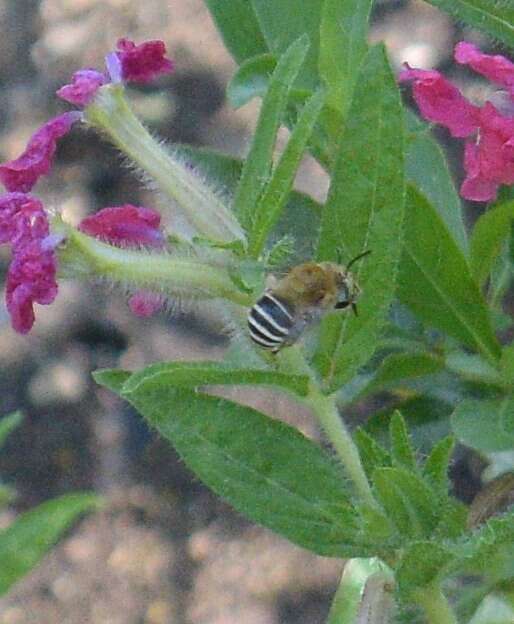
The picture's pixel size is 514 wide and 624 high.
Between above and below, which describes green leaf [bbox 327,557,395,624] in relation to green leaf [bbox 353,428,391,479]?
below

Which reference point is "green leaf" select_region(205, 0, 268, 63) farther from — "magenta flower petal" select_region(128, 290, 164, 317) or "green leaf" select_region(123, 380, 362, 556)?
"green leaf" select_region(123, 380, 362, 556)

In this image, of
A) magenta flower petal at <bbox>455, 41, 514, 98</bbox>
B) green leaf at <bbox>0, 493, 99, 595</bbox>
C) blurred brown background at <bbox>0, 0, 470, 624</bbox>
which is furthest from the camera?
blurred brown background at <bbox>0, 0, 470, 624</bbox>

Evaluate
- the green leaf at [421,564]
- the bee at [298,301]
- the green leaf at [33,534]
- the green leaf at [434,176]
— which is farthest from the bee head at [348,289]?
the green leaf at [33,534]

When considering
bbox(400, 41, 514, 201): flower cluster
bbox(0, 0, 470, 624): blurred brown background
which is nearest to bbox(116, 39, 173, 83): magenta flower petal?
bbox(400, 41, 514, 201): flower cluster

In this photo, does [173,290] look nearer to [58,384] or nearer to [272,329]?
[272,329]

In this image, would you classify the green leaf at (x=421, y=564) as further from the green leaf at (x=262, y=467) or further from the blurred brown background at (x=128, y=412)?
the blurred brown background at (x=128, y=412)

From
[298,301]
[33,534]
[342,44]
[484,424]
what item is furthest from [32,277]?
[33,534]

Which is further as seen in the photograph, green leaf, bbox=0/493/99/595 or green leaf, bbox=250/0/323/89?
green leaf, bbox=0/493/99/595
